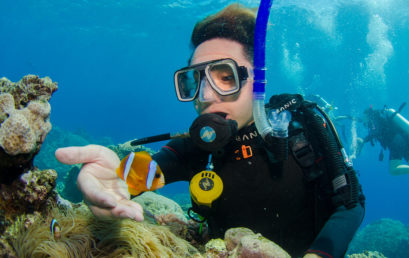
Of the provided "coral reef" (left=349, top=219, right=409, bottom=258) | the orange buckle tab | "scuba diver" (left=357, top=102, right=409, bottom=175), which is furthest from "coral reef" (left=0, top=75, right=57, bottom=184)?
"coral reef" (left=349, top=219, right=409, bottom=258)

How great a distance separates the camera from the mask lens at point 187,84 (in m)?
2.75

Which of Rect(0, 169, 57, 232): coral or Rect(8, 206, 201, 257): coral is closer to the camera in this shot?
Rect(8, 206, 201, 257): coral

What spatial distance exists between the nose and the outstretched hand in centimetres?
115

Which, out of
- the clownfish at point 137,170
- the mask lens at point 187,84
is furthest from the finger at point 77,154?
the mask lens at point 187,84

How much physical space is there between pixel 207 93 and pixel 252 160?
2.89 feet

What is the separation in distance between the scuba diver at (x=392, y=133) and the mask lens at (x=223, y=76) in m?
10.1

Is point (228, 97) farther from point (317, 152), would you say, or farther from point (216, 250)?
point (216, 250)

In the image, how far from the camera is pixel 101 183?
4.92ft

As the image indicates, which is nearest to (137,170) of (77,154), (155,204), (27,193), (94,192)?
(94,192)

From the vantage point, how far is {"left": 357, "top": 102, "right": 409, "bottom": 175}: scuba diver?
9222mm

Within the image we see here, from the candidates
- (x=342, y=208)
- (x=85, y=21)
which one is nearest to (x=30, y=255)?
(x=342, y=208)

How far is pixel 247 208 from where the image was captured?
2.41 metres

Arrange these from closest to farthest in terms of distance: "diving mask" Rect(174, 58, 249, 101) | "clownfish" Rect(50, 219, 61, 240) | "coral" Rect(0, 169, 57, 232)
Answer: "clownfish" Rect(50, 219, 61, 240)
"coral" Rect(0, 169, 57, 232)
"diving mask" Rect(174, 58, 249, 101)

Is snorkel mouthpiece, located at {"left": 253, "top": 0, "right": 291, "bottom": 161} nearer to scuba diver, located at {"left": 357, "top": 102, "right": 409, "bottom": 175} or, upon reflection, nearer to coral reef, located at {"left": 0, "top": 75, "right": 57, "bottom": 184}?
coral reef, located at {"left": 0, "top": 75, "right": 57, "bottom": 184}
